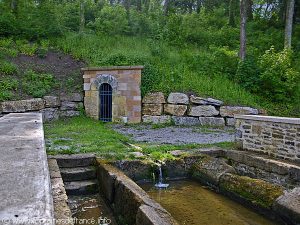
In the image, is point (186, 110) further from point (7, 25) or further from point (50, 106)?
point (7, 25)

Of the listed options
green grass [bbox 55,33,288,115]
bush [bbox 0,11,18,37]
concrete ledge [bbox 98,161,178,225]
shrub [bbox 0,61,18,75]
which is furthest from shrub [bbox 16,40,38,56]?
concrete ledge [bbox 98,161,178,225]

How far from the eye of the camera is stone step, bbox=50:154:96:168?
602 cm

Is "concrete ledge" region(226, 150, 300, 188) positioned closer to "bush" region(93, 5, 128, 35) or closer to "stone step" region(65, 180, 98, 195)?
"stone step" region(65, 180, 98, 195)

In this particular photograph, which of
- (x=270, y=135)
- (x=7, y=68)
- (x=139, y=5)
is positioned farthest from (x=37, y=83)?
(x=139, y=5)

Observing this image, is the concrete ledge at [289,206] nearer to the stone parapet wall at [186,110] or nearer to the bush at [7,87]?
the stone parapet wall at [186,110]

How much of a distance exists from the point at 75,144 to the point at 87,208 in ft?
8.90

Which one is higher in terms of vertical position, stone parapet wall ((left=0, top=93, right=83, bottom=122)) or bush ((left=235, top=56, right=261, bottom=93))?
bush ((left=235, top=56, right=261, bottom=93))

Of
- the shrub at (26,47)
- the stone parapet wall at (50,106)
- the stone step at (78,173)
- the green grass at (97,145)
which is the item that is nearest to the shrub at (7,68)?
the shrub at (26,47)

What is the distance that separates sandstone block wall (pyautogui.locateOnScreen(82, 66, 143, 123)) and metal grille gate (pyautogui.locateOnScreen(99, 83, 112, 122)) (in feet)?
0.75

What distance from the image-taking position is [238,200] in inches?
213

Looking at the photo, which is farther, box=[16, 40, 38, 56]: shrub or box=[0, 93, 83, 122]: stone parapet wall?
box=[16, 40, 38, 56]: shrub

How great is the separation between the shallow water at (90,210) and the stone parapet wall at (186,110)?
707 cm

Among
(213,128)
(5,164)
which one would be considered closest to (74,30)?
(213,128)

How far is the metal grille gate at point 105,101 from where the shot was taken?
41.6 feet
